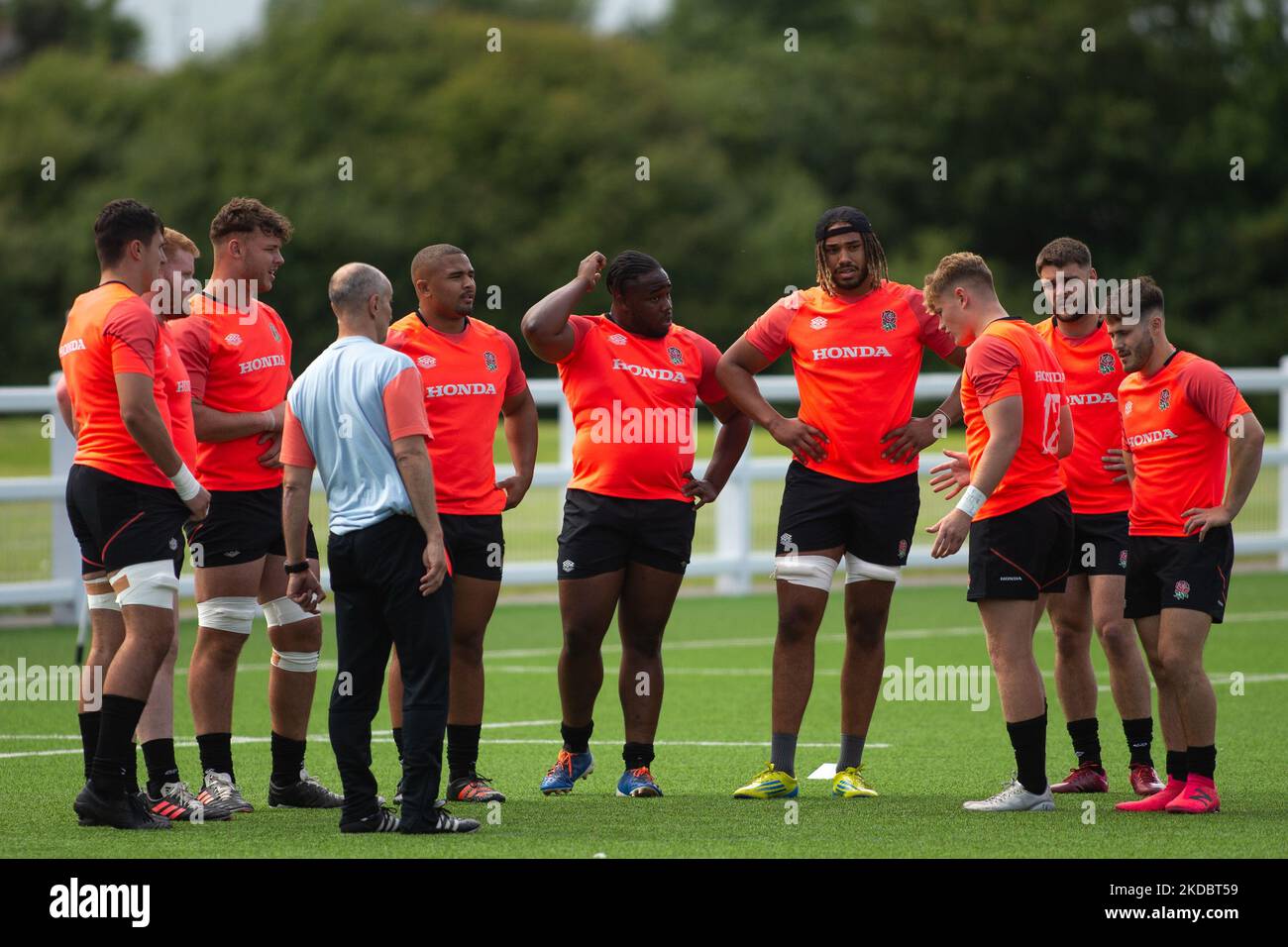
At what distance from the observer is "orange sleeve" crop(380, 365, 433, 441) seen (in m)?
7.02

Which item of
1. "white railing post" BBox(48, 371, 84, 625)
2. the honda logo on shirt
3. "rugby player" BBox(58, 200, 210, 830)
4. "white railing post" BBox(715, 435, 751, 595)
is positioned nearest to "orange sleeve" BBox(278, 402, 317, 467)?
"rugby player" BBox(58, 200, 210, 830)

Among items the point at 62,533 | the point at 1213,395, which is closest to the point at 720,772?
the point at 1213,395

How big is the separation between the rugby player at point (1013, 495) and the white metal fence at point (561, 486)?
7.22 m

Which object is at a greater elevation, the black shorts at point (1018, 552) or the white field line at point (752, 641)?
the black shorts at point (1018, 552)

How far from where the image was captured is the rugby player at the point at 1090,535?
861 cm

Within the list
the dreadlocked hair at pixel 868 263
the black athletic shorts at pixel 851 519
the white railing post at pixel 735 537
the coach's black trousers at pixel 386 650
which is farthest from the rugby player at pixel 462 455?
the white railing post at pixel 735 537

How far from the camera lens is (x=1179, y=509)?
7.96 m

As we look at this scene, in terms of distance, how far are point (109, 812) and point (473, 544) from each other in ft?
5.88

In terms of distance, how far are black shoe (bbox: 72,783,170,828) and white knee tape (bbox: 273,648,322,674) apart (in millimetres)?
974

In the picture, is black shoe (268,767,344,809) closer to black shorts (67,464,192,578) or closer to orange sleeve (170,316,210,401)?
black shorts (67,464,192,578)

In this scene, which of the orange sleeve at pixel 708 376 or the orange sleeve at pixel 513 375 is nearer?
the orange sleeve at pixel 513 375

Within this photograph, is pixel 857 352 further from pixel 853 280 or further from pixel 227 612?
pixel 227 612

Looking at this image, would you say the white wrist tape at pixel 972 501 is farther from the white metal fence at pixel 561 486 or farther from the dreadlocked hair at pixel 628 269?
the white metal fence at pixel 561 486
